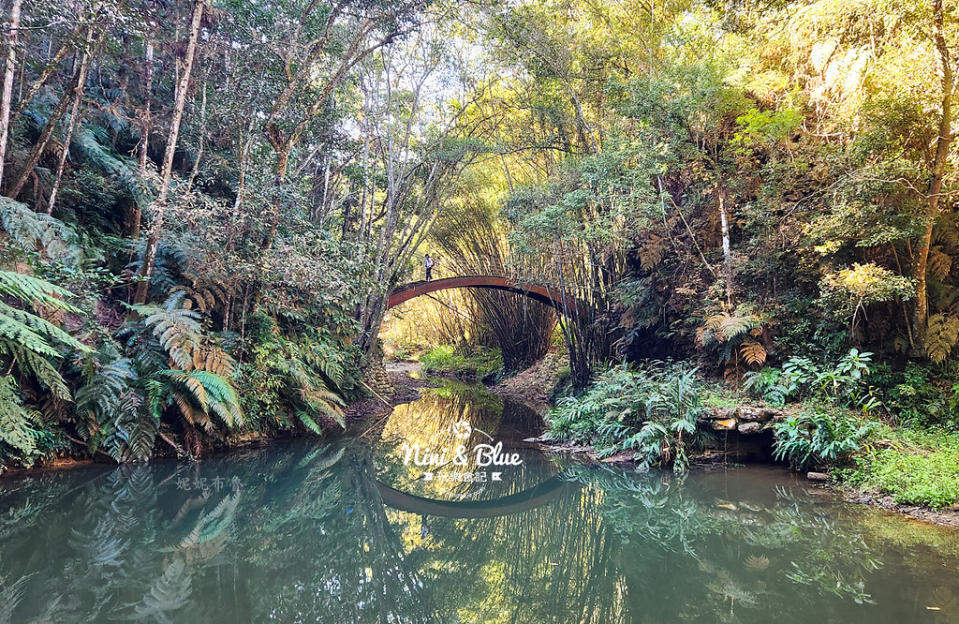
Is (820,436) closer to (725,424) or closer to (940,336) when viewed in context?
(725,424)

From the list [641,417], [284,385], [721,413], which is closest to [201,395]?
[284,385]

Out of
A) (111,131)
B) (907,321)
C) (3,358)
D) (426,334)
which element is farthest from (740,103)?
(426,334)

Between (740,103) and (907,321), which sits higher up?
(740,103)

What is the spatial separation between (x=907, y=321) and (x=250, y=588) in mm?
5344

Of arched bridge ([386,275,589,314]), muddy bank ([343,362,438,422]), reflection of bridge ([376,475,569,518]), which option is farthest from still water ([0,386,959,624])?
arched bridge ([386,275,589,314])

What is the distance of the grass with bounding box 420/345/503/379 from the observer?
12953 millimetres

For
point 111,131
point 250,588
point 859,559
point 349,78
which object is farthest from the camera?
point 349,78

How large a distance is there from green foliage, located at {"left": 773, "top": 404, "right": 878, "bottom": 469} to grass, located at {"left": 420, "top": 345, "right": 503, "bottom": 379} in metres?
8.49

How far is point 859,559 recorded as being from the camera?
2.33 m

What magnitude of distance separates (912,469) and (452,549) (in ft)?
10.7

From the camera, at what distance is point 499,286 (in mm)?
9109

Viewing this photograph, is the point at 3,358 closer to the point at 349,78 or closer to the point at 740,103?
the point at 349,78

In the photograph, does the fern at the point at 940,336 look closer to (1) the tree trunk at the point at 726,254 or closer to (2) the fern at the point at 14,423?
(1) the tree trunk at the point at 726,254

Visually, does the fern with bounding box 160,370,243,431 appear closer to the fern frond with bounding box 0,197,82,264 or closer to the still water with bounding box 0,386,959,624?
Answer: the still water with bounding box 0,386,959,624
